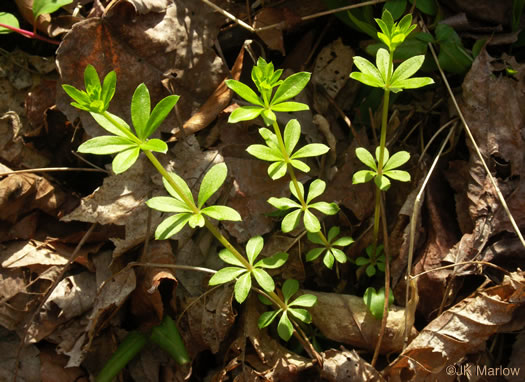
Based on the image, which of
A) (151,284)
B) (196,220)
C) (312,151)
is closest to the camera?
(196,220)

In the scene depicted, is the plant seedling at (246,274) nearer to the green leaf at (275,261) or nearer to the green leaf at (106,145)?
the green leaf at (275,261)

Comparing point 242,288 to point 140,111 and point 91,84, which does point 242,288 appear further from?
point 91,84

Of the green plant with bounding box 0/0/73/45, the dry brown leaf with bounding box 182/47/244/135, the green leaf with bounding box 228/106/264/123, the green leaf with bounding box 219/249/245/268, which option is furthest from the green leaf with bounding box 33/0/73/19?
the green leaf with bounding box 219/249/245/268

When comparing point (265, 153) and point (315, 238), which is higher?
point (265, 153)

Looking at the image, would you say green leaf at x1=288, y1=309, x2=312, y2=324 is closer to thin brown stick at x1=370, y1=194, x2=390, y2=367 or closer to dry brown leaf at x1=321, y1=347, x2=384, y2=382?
dry brown leaf at x1=321, y1=347, x2=384, y2=382

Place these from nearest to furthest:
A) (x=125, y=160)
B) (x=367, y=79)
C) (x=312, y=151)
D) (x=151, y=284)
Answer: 1. (x=125, y=160)
2. (x=367, y=79)
3. (x=312, y=151)
4. (x=151, y=284)

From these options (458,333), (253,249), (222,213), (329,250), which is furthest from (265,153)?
(458,333)
